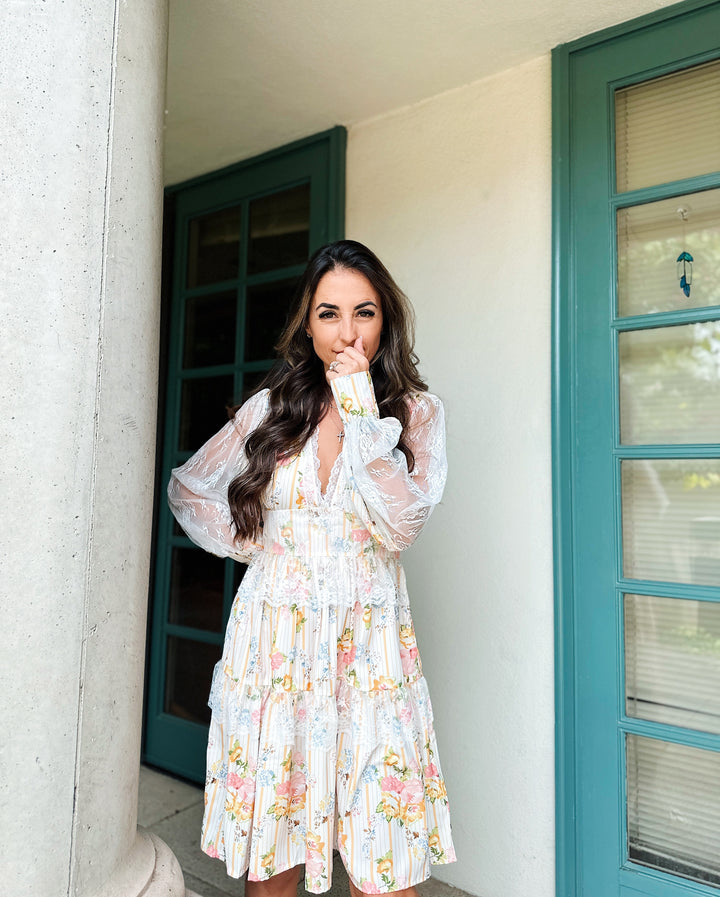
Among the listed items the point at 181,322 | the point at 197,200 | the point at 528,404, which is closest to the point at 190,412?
the point at 181,322

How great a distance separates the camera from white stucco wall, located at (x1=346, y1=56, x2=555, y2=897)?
205cm

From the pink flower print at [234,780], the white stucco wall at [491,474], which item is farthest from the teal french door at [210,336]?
the pink flower print at [234,780]

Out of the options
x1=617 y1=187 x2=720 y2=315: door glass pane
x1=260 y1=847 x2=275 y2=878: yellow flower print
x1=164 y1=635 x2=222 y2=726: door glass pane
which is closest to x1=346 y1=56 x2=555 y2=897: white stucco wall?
x1=617 y1=187 x2=720 y2=315: door glass pane

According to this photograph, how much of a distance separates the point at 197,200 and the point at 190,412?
3.38ft

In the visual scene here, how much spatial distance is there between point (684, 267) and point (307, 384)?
3.85 feet

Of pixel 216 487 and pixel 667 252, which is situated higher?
pixel 667 252

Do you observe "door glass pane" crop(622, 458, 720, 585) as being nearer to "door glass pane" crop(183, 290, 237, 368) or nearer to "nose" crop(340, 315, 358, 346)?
"nose" crop(340, 315, 358, 346)

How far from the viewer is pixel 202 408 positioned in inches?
124

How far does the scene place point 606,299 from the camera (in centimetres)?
199

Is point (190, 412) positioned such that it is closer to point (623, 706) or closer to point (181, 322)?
point (181, 322)

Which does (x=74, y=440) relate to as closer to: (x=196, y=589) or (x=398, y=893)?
(x=398, y=893)

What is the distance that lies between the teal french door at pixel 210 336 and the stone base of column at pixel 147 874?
1.41 m

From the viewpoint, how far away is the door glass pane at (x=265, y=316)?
2875 mm

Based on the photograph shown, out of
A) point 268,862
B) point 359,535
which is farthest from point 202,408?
point 268,862
